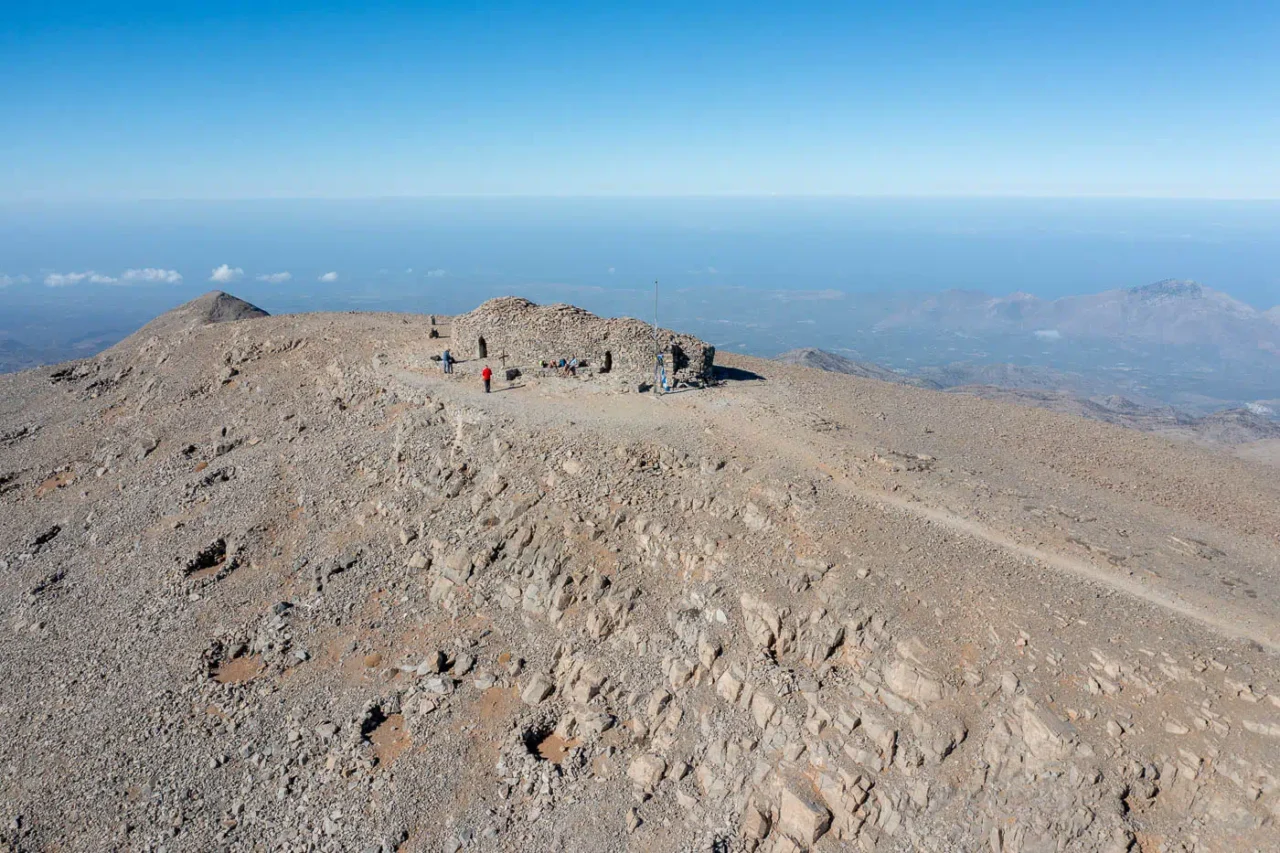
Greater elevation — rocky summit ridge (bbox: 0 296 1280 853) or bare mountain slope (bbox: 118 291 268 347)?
bare mountain slope (bbox: 118 291 268 347)

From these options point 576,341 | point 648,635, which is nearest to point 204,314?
point 576,341

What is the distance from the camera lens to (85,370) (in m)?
37.1

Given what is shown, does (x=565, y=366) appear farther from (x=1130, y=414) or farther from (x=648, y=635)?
(x=1130, y=414)

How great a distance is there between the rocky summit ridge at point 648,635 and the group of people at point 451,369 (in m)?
0.47

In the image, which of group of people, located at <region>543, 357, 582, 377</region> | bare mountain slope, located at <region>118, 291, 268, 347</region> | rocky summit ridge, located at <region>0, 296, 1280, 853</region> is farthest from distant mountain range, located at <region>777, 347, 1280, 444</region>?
bare mountain slope, located at <region>118, 291, 268, 347</region>

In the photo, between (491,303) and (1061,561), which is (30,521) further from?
(1061,561)

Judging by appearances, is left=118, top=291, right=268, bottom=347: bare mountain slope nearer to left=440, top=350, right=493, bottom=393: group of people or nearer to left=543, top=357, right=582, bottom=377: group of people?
left=440, top=350, right=493, bottom=393: group of people

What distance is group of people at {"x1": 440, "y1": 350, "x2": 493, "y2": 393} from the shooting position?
81.8 ft

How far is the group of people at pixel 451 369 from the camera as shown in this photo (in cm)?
2492

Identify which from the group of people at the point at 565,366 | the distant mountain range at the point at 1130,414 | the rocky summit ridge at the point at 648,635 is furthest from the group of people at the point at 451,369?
the distant mountain range at the point at 1130,414

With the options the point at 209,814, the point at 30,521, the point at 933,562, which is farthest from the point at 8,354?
the point at 933,562

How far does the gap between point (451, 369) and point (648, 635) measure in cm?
1592

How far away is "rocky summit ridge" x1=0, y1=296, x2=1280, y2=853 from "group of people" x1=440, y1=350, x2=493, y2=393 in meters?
0.47

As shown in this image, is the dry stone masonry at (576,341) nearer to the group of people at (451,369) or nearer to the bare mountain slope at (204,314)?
the group of people at (451,369)
